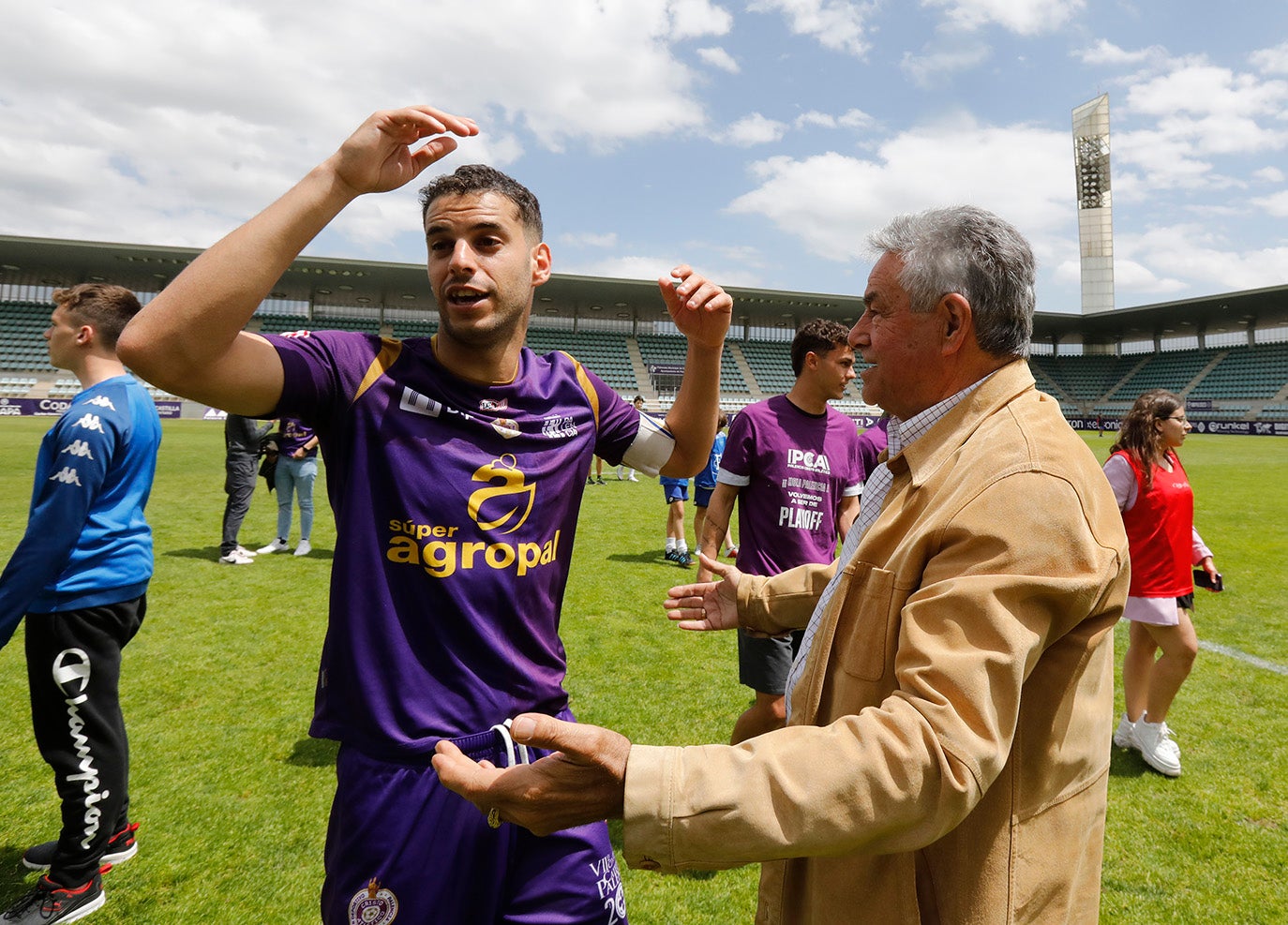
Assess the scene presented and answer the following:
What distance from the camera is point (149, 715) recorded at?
16.8 feet

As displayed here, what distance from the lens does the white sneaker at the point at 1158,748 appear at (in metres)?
4.55

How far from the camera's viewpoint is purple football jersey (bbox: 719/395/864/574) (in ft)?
14.9

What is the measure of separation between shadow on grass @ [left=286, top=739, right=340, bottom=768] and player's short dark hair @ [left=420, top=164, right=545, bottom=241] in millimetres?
3660

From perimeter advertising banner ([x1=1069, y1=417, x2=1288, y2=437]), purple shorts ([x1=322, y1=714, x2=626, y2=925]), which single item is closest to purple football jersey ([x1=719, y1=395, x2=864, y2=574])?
purple shorts ([x1=322, y1=714, x2=626, y2=925])

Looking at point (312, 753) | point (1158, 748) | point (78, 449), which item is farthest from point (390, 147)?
point (1158, 748)

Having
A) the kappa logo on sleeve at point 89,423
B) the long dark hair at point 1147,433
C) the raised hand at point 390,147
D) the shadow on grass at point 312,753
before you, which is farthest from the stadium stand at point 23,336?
the long dark hair at point 1147,433

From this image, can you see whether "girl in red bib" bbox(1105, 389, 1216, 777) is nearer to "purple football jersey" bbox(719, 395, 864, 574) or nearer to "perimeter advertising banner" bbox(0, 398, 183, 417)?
"purple football jersey" bbox(719, 395, 864, 574)

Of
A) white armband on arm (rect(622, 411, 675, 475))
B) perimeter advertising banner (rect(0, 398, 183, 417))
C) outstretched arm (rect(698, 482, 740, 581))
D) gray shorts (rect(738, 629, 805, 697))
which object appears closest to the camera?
white armband on arm (rect(622, 411, 675, 475))

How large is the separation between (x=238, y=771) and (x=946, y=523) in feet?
15.2

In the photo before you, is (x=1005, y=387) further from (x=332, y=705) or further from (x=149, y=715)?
(x=149, y=715)

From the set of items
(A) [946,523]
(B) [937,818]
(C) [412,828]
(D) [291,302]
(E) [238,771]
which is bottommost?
(E) [238,771]

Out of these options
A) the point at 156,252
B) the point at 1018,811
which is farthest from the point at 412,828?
the point at 156,252

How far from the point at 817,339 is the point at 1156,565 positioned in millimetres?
2657

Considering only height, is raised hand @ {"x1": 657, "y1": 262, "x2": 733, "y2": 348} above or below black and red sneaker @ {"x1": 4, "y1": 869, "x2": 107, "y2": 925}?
above
